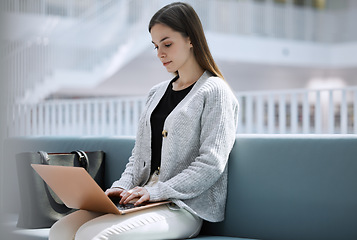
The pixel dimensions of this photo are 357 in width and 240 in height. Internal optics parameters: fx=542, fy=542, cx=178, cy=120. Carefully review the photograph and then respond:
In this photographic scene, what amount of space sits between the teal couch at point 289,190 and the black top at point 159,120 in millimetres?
289

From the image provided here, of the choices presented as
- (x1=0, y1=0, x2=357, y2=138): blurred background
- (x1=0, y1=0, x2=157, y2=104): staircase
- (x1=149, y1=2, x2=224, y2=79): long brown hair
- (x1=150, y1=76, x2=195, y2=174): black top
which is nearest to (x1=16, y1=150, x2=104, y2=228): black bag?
(x1=150, y1=76, x2=195, y2=174): black top

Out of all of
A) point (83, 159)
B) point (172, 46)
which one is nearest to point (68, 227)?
point (83, 159)

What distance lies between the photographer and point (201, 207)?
78.8 inches

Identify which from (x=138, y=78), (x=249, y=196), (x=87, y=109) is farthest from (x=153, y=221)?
(x=138, y=78)

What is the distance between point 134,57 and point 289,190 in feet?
25.4

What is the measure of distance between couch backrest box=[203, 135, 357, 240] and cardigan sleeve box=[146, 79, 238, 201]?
13 centimetres

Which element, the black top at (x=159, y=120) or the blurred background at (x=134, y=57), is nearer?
the black top at (x=159, y=120)

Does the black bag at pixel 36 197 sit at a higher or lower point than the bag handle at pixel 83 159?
lower

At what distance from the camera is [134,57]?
9.52 meters

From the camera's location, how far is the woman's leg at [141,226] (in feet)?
5.74

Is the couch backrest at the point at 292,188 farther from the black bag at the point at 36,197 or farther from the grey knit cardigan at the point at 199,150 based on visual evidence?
the black bag at the point at 36,197

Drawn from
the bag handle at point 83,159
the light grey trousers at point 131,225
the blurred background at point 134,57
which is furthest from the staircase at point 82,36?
the light grey trousers at point 131,225

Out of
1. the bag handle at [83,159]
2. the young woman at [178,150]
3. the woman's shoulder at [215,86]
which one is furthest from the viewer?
the bag handle at [83,159]

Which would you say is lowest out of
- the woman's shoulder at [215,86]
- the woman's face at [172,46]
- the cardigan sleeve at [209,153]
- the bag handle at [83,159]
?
the bag handle at [83,159]
